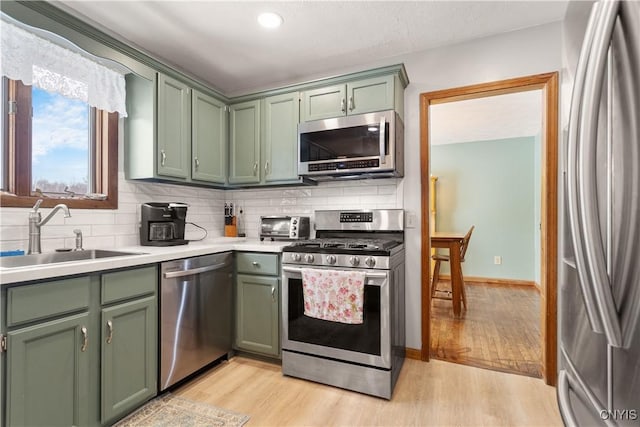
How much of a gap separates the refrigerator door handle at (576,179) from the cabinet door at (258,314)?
198cm

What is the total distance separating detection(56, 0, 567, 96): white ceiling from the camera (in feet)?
6.52

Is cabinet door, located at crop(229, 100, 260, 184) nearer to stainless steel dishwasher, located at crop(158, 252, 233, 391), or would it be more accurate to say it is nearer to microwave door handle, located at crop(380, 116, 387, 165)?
stainless steel dishwasher, located at crop(158, 252, 233, 391)

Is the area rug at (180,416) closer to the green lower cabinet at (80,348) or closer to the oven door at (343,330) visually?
the green lower cabinet at (80,348)

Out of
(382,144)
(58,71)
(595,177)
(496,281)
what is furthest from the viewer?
(496,281)

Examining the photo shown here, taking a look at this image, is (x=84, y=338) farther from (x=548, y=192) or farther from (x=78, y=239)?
(x=548, y=192)

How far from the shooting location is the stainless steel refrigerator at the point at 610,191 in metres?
0.46

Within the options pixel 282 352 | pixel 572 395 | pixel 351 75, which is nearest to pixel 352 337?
pixel 282 352

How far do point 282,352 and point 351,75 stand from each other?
2.10 meters

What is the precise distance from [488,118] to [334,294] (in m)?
3.49

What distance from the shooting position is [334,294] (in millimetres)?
1994

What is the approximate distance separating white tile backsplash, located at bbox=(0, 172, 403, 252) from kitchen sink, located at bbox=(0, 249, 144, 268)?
0.37 ft

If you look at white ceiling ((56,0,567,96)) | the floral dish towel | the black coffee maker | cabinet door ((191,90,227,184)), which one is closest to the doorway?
white ceiling ((56,0,567,96))

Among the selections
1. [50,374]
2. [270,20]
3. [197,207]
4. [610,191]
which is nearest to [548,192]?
[610,191]

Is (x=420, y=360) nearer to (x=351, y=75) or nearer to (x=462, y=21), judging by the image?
(x=351, y=75)
